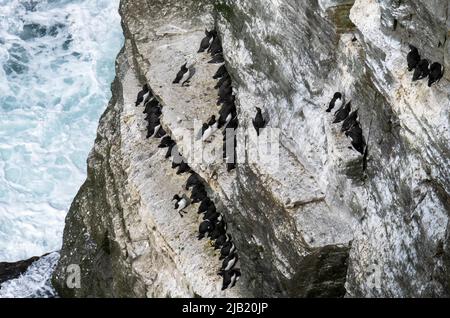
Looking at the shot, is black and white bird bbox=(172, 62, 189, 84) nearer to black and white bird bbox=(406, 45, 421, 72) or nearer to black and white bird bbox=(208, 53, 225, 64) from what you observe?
black and white bird bbox=(208, 53, 225, 64)

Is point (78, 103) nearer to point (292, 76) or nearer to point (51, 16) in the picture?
point (51, 16)

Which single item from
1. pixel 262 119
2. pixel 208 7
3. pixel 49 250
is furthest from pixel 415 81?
pixel 49 250

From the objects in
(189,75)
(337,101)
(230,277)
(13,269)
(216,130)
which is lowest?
(13,269)

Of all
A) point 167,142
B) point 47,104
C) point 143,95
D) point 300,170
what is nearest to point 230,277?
point 300,170

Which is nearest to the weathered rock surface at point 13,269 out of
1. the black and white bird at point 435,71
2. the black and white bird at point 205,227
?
the black and white bird at point 205,227

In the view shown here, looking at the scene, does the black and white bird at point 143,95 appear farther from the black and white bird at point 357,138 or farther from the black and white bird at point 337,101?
the black and white bird at point 357,138

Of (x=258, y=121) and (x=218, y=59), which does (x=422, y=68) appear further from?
(x=218, y=59)
